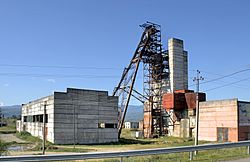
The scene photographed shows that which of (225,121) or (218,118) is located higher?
(218,118)

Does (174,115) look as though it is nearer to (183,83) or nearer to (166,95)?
(166,95)

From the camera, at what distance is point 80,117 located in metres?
40.7

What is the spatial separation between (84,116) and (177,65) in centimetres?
2639

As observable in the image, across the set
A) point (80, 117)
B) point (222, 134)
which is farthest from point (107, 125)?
point (222, 134)

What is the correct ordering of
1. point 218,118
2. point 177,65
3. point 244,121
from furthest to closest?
point 177,65 → point 218,118 → point 244,121

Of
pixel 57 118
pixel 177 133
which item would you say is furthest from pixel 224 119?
pixel 57 118

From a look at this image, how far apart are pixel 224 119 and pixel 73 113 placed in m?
20.4

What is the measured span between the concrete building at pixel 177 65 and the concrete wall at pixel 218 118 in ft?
42.9

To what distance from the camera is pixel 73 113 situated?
40250 millimetres

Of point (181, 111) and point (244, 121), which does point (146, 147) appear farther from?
point (181, 111)

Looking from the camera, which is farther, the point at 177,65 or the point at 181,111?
the point at 177,65

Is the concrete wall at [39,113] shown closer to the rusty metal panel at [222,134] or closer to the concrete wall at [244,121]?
the rusty metal panel at [222,134]

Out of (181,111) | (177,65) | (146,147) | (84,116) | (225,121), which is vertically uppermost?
(177,65)

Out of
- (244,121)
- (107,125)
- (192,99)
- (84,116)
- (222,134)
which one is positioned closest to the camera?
(84,116)
